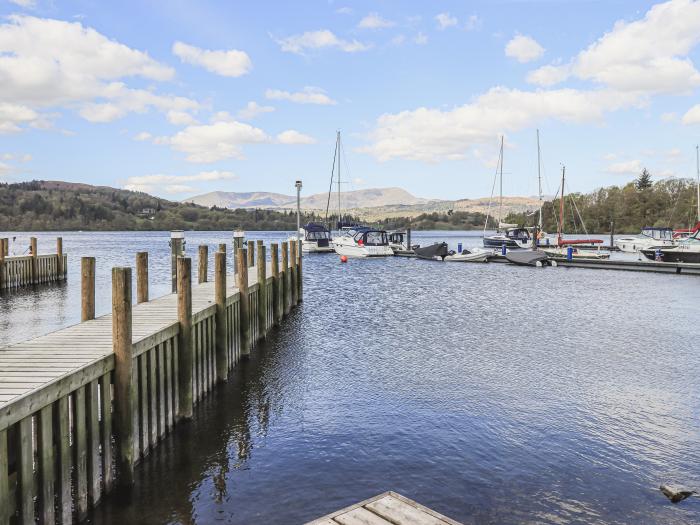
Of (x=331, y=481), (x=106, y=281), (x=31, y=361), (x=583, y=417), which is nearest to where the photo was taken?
Result: (x=31, y=361)

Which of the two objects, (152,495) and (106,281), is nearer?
(152,495)

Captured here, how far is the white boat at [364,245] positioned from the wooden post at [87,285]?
→ 5840 centimetres

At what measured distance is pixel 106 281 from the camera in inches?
1528

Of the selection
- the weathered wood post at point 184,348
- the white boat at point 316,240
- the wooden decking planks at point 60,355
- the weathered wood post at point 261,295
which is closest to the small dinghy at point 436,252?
the white boat at point 316,240

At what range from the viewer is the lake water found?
812 centimetres

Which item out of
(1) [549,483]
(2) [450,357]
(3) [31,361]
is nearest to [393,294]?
(2) [450,357]

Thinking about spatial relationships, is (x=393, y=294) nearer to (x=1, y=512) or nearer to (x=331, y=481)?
(x=331, y=481)

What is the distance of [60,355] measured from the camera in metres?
7.77

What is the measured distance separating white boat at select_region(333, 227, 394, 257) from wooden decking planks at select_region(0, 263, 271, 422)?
189 feet

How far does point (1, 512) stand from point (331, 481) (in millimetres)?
4739

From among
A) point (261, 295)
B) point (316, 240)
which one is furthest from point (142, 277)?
point (316, 240)

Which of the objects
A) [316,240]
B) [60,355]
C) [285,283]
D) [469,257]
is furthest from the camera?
[316,240]

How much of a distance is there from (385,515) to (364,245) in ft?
215

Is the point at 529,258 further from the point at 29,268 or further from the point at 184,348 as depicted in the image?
the point at 184,348
